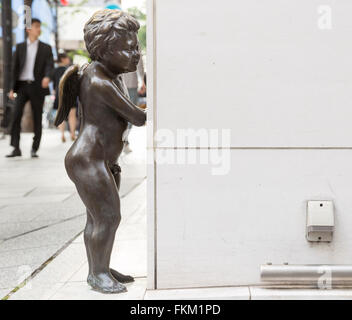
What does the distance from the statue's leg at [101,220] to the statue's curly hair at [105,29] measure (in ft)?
1.99

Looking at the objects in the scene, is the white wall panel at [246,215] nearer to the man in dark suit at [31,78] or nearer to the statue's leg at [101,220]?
the statue's leg at [101,220]

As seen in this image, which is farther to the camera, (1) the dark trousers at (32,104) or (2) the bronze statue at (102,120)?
(1) the dark trousers at (32,104)

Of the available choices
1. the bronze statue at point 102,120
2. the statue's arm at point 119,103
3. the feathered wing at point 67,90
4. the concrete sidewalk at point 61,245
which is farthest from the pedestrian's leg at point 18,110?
the statue's arm at point 119,103

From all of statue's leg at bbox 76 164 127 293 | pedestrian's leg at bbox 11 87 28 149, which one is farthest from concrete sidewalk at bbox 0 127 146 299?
pedestrian's leg at bbox 11 87 28 149

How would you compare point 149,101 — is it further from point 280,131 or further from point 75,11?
point 75,11

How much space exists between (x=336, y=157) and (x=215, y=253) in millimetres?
796

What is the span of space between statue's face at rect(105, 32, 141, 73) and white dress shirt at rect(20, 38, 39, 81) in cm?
759

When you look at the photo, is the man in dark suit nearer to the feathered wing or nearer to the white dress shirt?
the white dress shirt

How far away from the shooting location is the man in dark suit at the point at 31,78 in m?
10.5

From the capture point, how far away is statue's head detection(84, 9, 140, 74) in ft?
10.4

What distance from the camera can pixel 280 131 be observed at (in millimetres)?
3199

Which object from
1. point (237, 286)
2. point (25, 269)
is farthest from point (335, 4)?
point (25, 269)

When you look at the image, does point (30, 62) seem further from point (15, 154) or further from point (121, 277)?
point (121, 277)

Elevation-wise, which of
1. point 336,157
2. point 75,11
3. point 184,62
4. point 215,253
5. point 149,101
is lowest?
point 215,253
